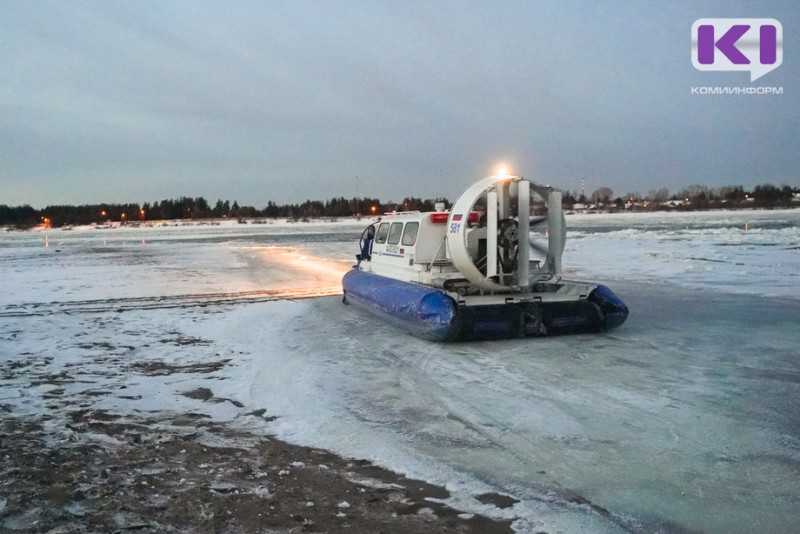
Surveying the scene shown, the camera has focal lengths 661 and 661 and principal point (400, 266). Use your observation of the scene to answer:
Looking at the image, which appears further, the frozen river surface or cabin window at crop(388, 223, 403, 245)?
cabin window at crop(388, 223, 403, 245)

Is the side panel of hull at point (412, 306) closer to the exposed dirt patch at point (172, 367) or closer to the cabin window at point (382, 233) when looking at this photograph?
the cabin window at point (382, 233)

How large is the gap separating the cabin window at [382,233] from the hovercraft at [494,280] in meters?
1.69

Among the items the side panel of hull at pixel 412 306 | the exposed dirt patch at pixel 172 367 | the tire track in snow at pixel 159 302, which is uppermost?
the side panel of hull at pixel 412 306

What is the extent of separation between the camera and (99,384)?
7.42 m

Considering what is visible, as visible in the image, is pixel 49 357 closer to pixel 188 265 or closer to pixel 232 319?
pixel 232 319

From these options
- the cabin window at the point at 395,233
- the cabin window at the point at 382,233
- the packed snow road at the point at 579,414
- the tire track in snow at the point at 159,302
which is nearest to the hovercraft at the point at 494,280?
the packed snow road at the point at 579,414

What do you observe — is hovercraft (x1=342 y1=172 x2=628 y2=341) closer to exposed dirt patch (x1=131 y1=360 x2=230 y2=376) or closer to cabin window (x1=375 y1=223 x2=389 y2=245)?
cabin window (x1=375 y1=223 x2=389 y2=245)

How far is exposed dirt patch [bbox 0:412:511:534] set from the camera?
4.01 metres

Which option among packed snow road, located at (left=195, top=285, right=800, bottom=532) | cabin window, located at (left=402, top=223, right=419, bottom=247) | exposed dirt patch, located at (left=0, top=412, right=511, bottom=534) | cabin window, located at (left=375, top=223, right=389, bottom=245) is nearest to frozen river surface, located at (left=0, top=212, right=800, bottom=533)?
packed snow road, located at (left=195, top=285, right=800, bottom=532)

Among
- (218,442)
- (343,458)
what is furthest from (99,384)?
(343,458)

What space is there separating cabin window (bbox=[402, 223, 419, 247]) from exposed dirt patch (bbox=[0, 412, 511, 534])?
6.27 meters

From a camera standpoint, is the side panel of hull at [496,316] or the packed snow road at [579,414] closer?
the packed snow road at [579,414]

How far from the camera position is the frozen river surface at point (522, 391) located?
4406 mm

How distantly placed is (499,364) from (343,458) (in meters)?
3.41
